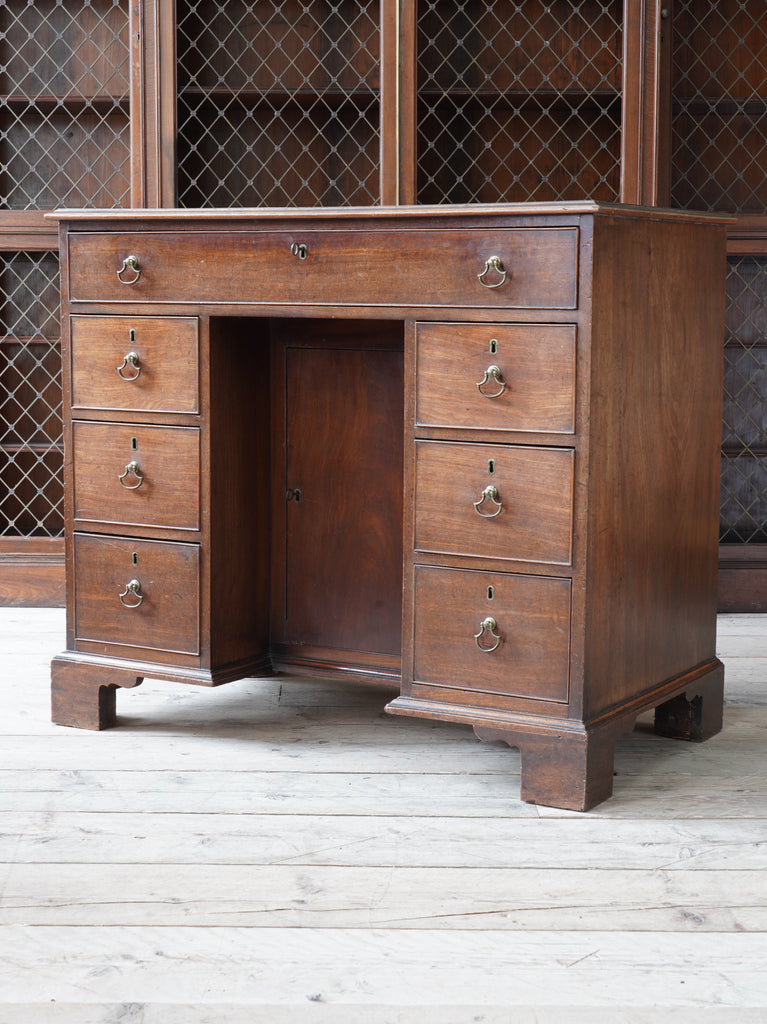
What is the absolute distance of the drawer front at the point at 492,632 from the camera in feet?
6.45

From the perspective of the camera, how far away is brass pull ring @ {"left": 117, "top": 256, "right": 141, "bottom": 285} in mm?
2242

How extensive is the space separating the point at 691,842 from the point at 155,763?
87 centimetres

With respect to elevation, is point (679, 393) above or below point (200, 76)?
below

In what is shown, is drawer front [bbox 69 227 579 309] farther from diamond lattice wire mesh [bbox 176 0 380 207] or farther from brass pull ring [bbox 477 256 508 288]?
diamond lattice wire mesh [bbox 176 0 380 207]

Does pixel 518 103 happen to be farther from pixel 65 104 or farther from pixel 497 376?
pixel 497 376

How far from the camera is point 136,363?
2.26 meters

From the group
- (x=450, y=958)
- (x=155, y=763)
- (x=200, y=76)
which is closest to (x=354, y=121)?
(x=200, y=76)

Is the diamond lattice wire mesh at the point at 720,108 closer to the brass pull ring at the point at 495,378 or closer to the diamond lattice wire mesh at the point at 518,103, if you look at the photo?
the diamond lattice wire mesh at the point at 518,103

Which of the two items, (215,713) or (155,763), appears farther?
(215,713)

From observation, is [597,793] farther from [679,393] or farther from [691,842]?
[679,393]

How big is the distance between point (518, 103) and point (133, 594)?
6.63ft

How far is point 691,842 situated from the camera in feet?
6.07

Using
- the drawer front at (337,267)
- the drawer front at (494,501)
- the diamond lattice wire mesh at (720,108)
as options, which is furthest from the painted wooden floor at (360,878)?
the diamond lattice wire mesh at (720,108)

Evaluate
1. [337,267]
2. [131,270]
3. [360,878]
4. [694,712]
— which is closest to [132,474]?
[131,270]
